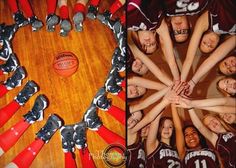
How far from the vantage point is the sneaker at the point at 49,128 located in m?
2.07

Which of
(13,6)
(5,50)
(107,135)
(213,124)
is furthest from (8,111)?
(213,124)

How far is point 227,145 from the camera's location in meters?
2.16

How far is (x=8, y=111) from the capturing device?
2.14m

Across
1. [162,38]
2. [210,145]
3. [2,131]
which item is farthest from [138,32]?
[2,131]

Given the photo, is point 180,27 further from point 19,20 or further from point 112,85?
point 19,20

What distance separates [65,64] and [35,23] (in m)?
0.39

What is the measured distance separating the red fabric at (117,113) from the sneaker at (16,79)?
0.62 metres

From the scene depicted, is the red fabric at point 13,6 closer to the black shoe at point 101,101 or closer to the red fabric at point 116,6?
the red fabric at point 116,6

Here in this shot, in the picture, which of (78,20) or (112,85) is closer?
(112,85)

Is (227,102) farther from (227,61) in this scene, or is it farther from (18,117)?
(18,117)

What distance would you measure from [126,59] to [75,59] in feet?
1.13

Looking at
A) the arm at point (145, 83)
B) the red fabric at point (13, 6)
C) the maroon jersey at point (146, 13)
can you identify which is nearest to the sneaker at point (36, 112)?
the arm at point (145, 83)

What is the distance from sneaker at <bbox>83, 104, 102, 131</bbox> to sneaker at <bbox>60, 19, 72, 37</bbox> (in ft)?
1.89

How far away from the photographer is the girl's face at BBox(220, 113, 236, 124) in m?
2.15
